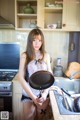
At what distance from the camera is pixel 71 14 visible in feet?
8.50

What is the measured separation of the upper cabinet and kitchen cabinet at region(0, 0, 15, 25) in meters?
0.11

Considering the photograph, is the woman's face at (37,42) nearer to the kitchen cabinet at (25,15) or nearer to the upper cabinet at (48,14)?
the upper cabinet at (48,14)

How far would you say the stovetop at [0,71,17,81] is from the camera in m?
2.57

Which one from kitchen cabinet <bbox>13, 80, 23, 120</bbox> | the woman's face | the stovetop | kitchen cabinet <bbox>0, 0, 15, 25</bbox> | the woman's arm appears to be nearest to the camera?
the woman's face

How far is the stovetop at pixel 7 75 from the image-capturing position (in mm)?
2572

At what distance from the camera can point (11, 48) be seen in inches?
118

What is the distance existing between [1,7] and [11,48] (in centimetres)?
66

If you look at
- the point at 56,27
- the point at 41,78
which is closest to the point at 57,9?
the point at 56,27

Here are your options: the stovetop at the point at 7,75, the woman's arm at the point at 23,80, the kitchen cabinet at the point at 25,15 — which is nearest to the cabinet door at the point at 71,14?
the kitchen cabinet at the point at 25,15

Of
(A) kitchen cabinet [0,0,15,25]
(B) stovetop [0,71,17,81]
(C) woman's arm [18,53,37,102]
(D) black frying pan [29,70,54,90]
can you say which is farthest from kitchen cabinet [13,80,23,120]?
(D) black frying pan [29,70,54,90]

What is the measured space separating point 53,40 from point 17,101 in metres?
1.11

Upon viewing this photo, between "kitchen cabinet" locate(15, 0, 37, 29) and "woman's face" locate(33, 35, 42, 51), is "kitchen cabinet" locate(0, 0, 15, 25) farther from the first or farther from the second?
"woman's face" locate(33, 35, 42, 51)

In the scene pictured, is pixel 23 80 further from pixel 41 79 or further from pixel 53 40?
pixel 53 40

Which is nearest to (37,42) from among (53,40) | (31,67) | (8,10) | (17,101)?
(31,67)
